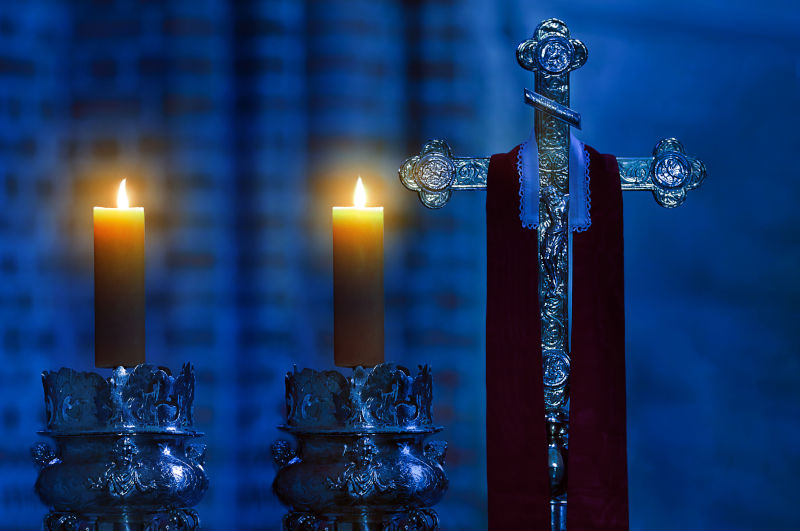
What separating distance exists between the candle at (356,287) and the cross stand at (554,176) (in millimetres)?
131

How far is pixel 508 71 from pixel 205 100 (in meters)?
0.34

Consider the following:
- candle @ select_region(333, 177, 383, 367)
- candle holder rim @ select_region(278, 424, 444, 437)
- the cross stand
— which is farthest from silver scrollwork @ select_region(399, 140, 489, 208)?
candle holder rim @ select_region(278, 424, 444, 437)

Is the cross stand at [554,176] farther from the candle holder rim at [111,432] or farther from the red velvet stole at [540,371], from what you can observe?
the candle holder rim at [111,432]

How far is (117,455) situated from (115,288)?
0.16 meters

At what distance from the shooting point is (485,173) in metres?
1.14

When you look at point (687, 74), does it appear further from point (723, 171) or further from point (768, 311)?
point (768, 311)

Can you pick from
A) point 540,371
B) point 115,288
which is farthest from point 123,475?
point 540,371

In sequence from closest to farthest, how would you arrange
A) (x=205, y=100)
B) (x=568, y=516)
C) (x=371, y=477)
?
→ 1. (x=371, y=477)
2. (x=568, y=516)
3. (x=205, y=100)

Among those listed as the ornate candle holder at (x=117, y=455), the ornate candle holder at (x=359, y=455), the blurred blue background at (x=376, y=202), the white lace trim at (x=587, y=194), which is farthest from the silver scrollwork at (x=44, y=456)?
the white lace trim at (x=587, y=194)

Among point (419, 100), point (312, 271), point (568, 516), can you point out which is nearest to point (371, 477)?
point (568, 516)

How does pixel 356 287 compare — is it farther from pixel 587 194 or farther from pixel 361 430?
pixel 587 194

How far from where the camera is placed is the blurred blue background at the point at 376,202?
1290mm

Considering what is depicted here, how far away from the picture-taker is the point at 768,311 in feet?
4.31

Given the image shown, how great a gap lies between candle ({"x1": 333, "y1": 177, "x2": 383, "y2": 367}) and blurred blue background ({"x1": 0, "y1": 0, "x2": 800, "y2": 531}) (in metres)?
0.28
